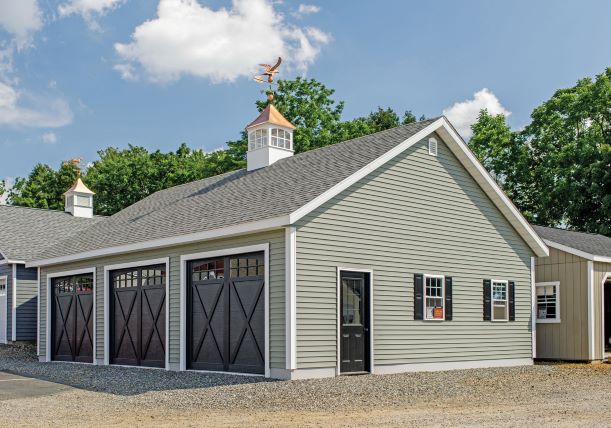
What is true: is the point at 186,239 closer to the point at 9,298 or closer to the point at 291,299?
the point at 291,299

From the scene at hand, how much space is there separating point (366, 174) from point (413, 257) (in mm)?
2343

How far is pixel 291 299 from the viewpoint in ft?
48.8

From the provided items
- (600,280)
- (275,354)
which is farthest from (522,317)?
(275,354)

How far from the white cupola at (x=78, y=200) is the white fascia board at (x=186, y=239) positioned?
11861 millimetres

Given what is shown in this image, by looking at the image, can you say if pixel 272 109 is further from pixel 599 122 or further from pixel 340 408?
pixel 599 122

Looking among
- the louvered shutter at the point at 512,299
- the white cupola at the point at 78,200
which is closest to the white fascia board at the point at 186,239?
the louvered shutter at the point at 512,299

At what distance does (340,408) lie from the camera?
1171 centimetres

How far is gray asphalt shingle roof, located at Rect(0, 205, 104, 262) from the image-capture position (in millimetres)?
28391

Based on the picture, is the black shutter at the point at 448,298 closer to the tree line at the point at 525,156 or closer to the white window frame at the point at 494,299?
the white window frame at the point at 494,299

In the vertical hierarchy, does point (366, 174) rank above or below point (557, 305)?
above

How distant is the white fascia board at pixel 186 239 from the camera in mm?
15242

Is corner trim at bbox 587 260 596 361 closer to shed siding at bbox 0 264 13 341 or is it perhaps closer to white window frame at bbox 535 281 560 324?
white window frame at bbox 535 281 560 324

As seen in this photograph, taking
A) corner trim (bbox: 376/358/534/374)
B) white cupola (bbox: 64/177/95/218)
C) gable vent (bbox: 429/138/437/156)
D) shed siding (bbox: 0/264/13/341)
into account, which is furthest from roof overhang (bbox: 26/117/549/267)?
white cupola (bbox: 64/177/95/218)

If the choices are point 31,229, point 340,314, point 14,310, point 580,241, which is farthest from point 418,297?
point 31,229
